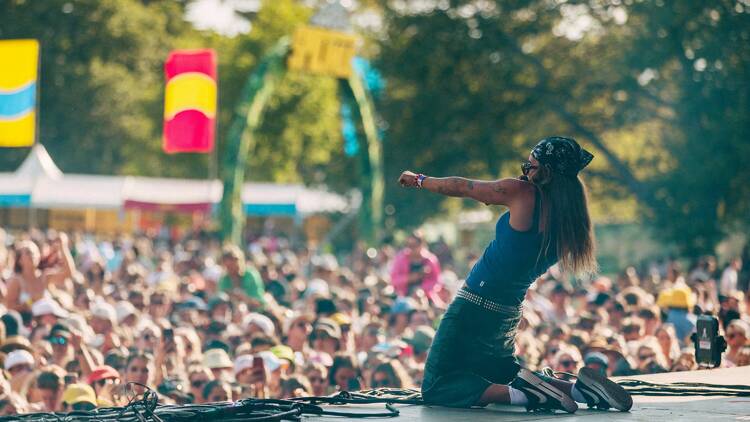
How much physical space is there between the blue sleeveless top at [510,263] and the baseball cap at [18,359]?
427 cm

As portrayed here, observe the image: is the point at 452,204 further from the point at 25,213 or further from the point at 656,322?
the point at 656,322

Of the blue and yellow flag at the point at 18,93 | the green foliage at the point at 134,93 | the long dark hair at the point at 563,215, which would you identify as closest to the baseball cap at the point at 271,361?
the long dark hair at the point at 563,215

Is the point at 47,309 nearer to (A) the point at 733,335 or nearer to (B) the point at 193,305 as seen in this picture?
(B) the point at 193,305

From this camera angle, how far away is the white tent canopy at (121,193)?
36.3 m

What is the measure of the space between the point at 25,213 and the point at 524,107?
89.3 feet

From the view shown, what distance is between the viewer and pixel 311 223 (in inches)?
1909

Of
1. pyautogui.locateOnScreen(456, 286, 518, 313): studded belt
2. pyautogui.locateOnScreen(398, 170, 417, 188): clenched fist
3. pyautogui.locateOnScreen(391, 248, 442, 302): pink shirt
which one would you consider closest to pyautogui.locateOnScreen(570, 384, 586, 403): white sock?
pyautogui.locateOnScreen(456, 286, 518, 313): studded belt

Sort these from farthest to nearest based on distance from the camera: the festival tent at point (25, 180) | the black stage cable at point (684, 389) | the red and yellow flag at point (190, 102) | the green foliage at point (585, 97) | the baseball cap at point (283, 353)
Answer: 1. the festival tent at point (25, 180)
2. the green foliage at point (585, 97)
3. the red and yellow flag at point (190, 102)
4. the baseball cap at point (283, 353)
5. the black stage cable at point (684, 389)

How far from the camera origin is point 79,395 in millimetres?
8477

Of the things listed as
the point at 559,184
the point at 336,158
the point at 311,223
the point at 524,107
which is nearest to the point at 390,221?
the point at 336,158

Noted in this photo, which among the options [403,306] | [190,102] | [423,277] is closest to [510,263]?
[403,306]

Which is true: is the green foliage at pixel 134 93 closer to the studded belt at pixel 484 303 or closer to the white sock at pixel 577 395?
the studded belt at pixel 484 303

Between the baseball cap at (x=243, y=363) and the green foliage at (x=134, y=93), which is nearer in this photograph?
the baseball cap at (x=243, y=363)

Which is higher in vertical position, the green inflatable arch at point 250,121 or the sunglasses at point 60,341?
Answer: the green inflatable arch at point 250,121
